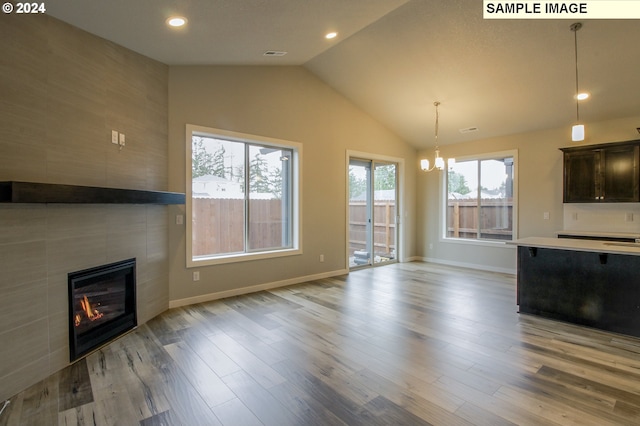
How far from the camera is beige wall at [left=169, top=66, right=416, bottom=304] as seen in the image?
13.4 ft

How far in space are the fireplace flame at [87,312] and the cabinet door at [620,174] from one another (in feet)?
22.6

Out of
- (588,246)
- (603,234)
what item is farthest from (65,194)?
(603,234)

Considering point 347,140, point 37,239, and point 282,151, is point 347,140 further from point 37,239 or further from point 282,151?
point 37,239

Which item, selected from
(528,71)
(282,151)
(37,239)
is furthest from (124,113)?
(528,71)

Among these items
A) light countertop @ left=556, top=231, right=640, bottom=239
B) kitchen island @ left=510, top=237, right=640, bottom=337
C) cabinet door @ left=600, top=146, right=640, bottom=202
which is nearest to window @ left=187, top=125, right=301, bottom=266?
kitchen island @ left=510, top=237, right=640, bottom=337

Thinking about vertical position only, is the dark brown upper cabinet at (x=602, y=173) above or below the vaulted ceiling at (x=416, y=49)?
below

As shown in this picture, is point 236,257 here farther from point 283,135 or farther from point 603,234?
point 603,234

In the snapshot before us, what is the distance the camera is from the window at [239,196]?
4.32 metres

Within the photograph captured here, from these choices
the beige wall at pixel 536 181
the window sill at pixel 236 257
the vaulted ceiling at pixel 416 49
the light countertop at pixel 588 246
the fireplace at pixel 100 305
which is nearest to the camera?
the fireplace at pixel 100 305

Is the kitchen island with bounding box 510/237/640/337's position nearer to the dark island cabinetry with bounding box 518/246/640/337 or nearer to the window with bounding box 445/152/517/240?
the dark island cabinetry with bounding box 518/246/640/337

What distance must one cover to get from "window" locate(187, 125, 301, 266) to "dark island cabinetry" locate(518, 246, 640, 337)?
3336 mm

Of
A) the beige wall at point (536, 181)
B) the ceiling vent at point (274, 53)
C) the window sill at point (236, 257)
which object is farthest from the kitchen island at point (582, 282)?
the ceiling vent at point (274, 53)

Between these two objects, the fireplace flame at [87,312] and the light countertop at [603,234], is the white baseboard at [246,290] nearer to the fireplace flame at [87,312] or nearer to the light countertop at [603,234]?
the fireplace flame at [87,312]

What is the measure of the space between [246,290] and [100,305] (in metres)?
1.97
